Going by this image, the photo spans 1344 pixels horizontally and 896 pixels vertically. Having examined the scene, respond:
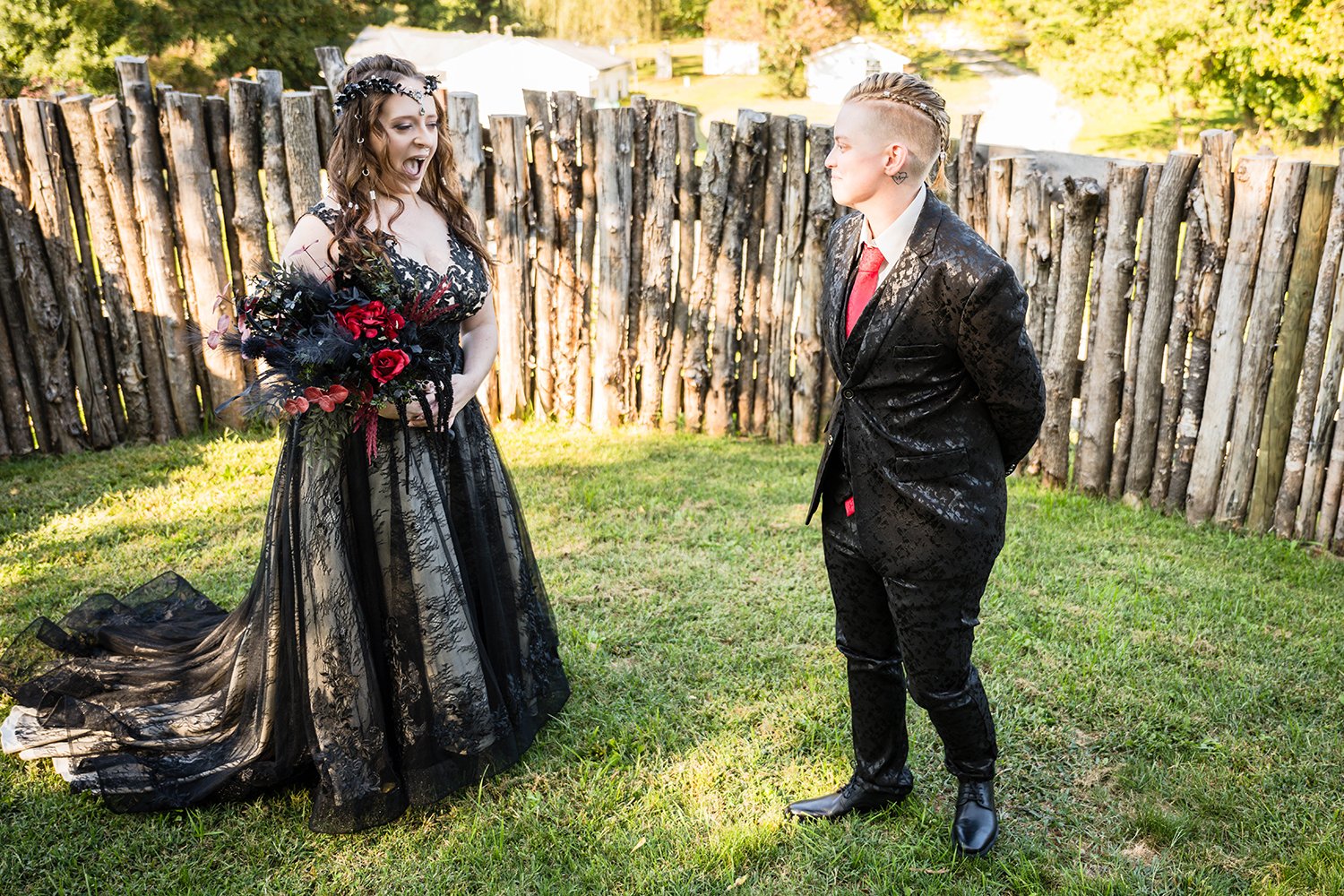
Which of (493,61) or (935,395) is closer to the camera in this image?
(935,395)

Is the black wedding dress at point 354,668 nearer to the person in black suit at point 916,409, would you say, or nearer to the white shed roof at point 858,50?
the person in black suit at point 916,409

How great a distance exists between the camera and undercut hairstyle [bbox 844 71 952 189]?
2717 mm

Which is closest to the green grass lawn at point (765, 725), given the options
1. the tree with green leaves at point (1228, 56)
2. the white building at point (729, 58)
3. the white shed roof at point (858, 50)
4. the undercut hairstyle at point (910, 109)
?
the undercut hairstyle at point (910, 109)

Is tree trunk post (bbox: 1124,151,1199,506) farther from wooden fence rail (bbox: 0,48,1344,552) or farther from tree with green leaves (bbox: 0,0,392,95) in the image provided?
tree with green leaves (bbox: 0,0,392,95)

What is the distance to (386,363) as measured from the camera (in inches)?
128

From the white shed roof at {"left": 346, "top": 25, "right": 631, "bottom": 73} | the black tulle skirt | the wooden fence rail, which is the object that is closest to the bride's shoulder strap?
the black tulle skirt

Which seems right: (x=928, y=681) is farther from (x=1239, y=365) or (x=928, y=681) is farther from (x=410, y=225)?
(x=1239, y=365)

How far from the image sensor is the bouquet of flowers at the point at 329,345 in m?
3.20

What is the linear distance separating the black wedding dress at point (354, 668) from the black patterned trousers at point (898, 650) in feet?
A: 4.28

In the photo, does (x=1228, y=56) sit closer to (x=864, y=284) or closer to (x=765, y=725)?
(x=765, y=725)

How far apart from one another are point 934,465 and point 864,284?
55cm

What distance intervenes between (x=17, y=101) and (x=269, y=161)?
143 centimetres

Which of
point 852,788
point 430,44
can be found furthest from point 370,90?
point 430,44

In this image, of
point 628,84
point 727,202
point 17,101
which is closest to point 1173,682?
point 727,202
